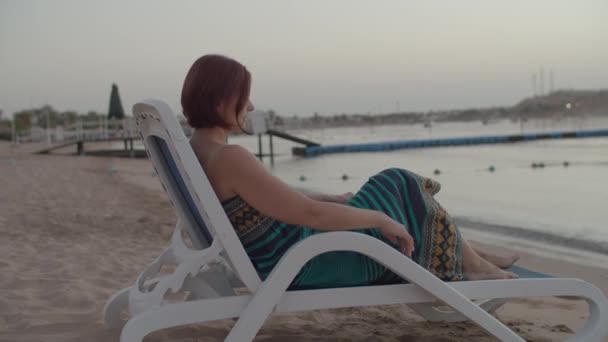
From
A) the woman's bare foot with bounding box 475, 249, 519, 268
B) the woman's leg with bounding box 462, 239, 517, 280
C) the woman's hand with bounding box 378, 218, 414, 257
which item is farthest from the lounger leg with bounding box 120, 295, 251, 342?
the woman's bare foot with bounding box 475, 249, 519, 268

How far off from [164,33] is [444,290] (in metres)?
24.5

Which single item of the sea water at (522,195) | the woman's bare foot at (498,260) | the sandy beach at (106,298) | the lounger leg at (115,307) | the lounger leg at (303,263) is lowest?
the sea water at (522,195)

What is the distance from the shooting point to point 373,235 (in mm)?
1918

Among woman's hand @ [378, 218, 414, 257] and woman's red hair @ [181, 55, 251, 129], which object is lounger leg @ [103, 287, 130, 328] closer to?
woman's red hair @ [181, 55, 251, 129]

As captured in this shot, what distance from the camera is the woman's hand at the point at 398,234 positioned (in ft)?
5.85

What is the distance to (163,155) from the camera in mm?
1929

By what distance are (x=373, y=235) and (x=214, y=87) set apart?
27.6 inches

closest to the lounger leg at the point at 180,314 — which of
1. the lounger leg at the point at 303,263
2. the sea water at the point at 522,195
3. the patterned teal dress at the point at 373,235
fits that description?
the lounger leg at the point at 303,263

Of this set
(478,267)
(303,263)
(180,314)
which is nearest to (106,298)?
(180,314)

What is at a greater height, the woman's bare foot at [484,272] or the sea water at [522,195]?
the woman's bare foot at [484,272]

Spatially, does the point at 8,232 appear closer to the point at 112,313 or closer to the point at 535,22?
the point at 112,313

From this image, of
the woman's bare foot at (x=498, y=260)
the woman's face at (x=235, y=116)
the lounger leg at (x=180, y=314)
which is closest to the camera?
the lounger leg at (x=180, y=314)

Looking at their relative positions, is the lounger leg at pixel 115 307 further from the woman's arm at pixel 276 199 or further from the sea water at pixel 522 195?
the sea water at pixel 522 195

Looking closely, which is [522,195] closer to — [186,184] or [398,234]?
[398,234]
